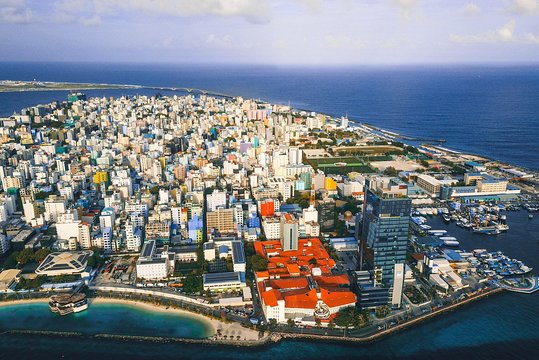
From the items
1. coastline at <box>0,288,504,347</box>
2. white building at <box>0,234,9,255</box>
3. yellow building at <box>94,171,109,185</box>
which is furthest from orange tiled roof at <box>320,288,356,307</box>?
yellow building at <box>94,171,109,185</box>

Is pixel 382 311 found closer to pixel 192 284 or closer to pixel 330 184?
pixel 192 284

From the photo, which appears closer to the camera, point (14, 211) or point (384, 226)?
point (384, 226)

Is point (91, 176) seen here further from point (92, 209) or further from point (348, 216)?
point (348, 216)

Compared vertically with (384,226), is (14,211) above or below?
below

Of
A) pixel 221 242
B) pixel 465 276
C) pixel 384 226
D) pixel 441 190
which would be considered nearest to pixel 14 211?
pixel 221 242

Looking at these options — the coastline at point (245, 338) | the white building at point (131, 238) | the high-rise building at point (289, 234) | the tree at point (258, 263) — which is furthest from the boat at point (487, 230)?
the white building at point (131, 238)

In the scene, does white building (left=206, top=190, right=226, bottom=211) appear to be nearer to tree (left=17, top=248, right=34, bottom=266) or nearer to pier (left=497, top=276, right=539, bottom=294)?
tree (left=17, top=248, right=34, bottom=266)

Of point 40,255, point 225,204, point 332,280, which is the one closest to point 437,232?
point 332,280
